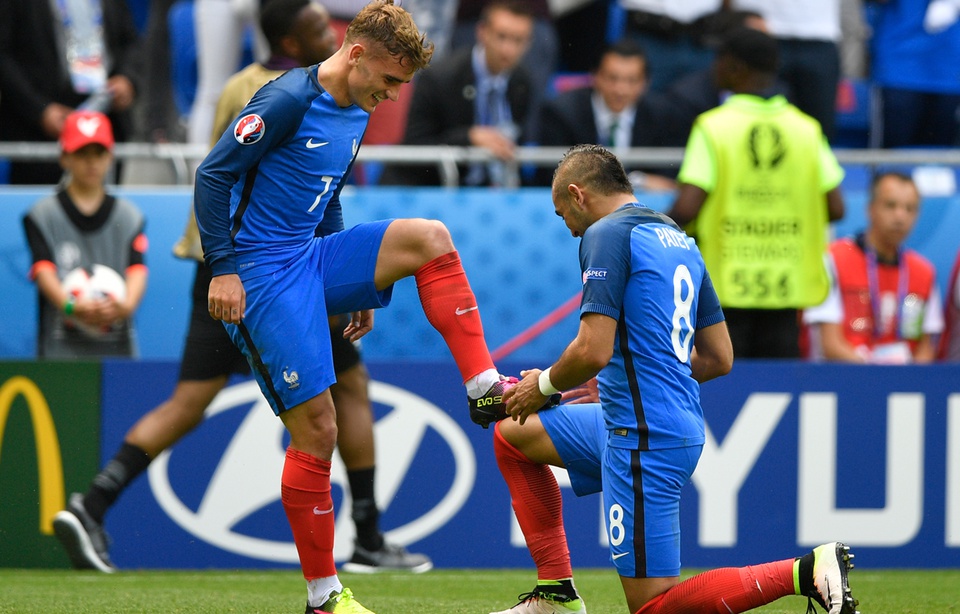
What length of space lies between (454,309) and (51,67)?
501 centimetres

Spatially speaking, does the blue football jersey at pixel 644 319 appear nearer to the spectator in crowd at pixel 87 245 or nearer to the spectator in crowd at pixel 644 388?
the spectator in crowd at pixel 644 388

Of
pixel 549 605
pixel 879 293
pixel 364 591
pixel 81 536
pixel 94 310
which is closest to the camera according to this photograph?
pixel 549 605

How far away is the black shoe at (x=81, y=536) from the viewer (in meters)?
6.10

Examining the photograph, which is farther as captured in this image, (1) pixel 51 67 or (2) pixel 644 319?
(1) pixel 51 67

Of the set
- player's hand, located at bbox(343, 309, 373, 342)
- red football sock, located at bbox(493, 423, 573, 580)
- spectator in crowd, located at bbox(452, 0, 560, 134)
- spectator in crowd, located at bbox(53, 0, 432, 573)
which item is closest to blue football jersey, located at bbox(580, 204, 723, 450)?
red football sock, located at bbox(493, 423, 573, 580)

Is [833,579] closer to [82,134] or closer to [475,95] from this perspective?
[82,134]

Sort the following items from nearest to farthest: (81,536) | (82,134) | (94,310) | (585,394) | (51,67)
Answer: (585,394), (81,536), (94,310), (82,134), (51,67)

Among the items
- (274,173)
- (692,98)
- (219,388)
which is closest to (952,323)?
(692,98)

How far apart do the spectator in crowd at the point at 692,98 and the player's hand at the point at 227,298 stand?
457 centimetres

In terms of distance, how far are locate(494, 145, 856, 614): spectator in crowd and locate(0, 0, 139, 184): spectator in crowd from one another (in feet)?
16.5

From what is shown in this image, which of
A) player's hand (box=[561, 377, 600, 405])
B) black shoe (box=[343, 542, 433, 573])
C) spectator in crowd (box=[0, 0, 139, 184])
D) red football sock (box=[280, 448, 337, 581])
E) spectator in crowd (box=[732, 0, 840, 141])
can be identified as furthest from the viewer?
spectator in crowd (box=[732, 0, 840, 141])

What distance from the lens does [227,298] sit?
4406mm

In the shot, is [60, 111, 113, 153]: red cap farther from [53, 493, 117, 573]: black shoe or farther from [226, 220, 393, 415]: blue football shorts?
[226, 220, 393, 415]: blue football shorts

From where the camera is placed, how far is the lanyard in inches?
300
